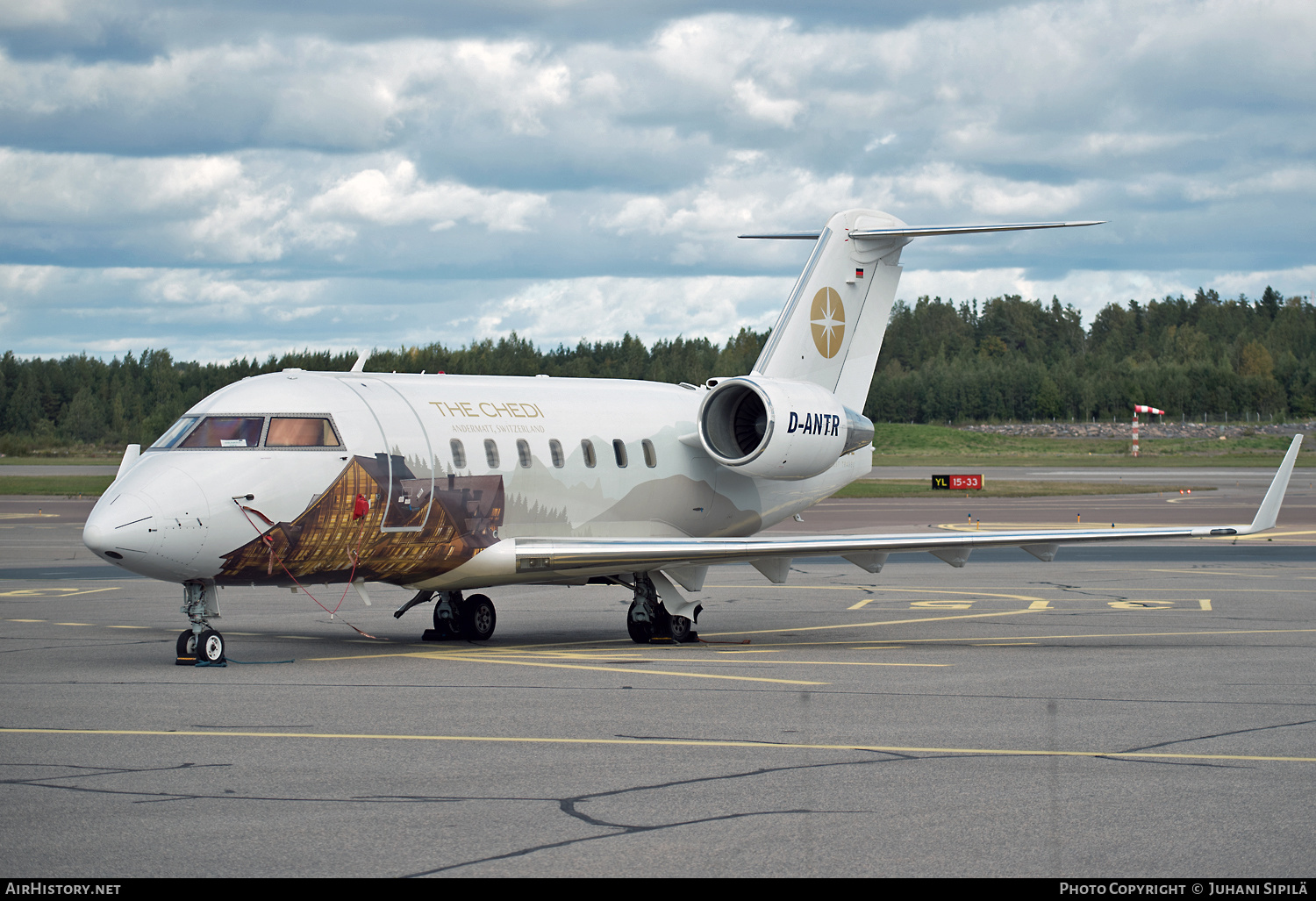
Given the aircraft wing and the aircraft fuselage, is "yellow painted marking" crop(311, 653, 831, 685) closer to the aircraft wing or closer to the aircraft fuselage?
the aircraft fuselage

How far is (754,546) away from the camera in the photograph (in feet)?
60.3

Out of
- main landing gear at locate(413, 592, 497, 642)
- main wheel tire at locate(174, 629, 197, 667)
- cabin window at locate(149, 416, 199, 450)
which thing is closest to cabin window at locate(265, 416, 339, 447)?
cabin window at locate(149, 416, 199, 450)

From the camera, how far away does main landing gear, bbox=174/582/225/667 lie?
16031mm

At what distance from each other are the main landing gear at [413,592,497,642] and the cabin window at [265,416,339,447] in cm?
396

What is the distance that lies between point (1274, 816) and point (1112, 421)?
173 m

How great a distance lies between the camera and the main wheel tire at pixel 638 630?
64.6 ft

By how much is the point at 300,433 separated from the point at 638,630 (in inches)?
234

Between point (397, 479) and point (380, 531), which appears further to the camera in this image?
point (397, 479)

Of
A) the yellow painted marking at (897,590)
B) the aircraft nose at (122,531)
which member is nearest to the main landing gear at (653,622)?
the yellow painted marking at (897,590)

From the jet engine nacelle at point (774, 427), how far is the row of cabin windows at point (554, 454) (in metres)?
0.92

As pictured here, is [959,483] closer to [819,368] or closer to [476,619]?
[819,368]

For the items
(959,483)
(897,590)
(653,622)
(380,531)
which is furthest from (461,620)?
(959,483)

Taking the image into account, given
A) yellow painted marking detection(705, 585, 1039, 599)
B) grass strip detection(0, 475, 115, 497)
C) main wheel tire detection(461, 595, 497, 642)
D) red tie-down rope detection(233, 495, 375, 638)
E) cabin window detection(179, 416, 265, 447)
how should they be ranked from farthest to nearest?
1. grass strip detection(0, 475, 115, 497)
2. yellow painted marking detection(705, 585, 1039, 599)
3. main wheel tire detection(461, 595, 497, 642)
4. cabin window detection(179, 416, 265, 447)
5. red tie-down rope detection(233, 495, 375, 638)

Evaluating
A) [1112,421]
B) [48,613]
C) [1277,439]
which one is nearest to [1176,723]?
[48,613]
